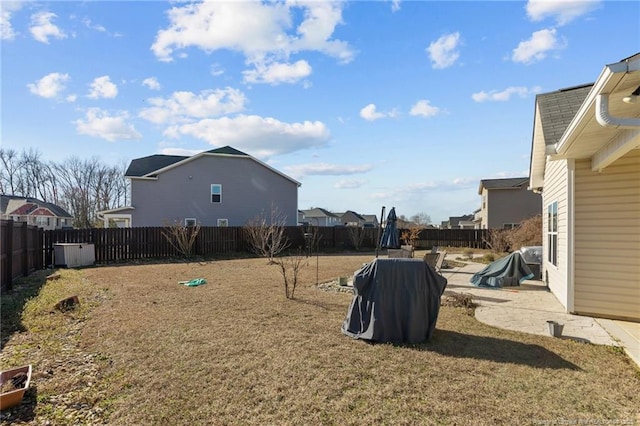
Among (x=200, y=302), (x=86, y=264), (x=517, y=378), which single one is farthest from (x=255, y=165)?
(x=517, y=378)

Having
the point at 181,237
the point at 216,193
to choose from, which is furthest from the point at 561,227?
the point at 216,193

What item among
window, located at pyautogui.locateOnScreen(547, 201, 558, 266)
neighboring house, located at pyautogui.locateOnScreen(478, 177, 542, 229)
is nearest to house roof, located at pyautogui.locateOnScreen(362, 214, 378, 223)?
neighboring house, located at pyautogui.locateOnScreen(478, 177, 542, 229)

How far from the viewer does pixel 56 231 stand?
13078mm

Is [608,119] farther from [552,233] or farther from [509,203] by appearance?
[509,203]

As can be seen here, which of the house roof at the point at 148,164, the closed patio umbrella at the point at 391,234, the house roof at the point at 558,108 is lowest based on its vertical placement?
the closed patio umbrella at the point at 391,234

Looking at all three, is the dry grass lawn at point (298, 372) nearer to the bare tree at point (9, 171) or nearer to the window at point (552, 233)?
the window at point (552, 233)

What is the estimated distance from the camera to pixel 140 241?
15.5m

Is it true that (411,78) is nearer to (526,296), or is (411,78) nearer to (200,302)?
(526,296)

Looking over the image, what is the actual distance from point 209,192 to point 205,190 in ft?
0.88

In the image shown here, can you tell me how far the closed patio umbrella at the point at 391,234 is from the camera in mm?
10172

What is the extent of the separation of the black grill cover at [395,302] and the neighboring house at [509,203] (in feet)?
81.2

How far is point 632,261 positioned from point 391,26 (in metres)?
6.66

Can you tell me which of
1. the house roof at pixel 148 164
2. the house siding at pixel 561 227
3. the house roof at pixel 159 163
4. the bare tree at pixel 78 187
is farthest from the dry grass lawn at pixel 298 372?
the bare tree at pixel 78 187

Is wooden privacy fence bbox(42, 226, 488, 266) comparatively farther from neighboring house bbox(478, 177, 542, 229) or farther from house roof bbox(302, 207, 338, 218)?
house roof bbox(302, 207, 338, 218)
